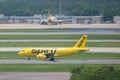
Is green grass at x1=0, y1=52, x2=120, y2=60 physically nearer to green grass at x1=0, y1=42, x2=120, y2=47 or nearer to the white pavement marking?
the white pavement marking

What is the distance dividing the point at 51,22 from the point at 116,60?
110936mm


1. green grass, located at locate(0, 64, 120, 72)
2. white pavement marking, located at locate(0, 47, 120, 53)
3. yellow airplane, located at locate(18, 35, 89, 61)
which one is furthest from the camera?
white pavement marking, located at locate(0, 47, 120, 53)

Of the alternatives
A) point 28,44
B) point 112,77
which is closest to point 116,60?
point 28,44

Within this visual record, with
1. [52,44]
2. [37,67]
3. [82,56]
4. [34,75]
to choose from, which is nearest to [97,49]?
[82,56]

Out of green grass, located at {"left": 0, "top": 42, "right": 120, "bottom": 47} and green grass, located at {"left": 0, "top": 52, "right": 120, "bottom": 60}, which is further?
green grass, located at {"left": 0, "top": 42, "right": 120, "bottom": 47}

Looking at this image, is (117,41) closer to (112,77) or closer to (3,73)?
(3,73)

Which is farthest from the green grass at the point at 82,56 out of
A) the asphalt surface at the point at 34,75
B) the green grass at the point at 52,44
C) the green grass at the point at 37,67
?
the asphalt surface at the point at 34,75

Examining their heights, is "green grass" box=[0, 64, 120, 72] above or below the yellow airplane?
below

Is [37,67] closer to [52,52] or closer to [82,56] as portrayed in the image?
[52,52]

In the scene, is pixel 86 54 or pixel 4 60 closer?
pixel 4 60

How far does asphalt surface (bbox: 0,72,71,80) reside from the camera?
62.7m

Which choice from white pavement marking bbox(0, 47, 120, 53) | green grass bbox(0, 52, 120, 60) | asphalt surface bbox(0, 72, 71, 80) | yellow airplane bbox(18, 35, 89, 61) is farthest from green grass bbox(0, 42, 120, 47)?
asphalt surface bbox(0, 72, 71, 80)

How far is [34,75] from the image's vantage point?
65.1 metres

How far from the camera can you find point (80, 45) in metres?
83.3
